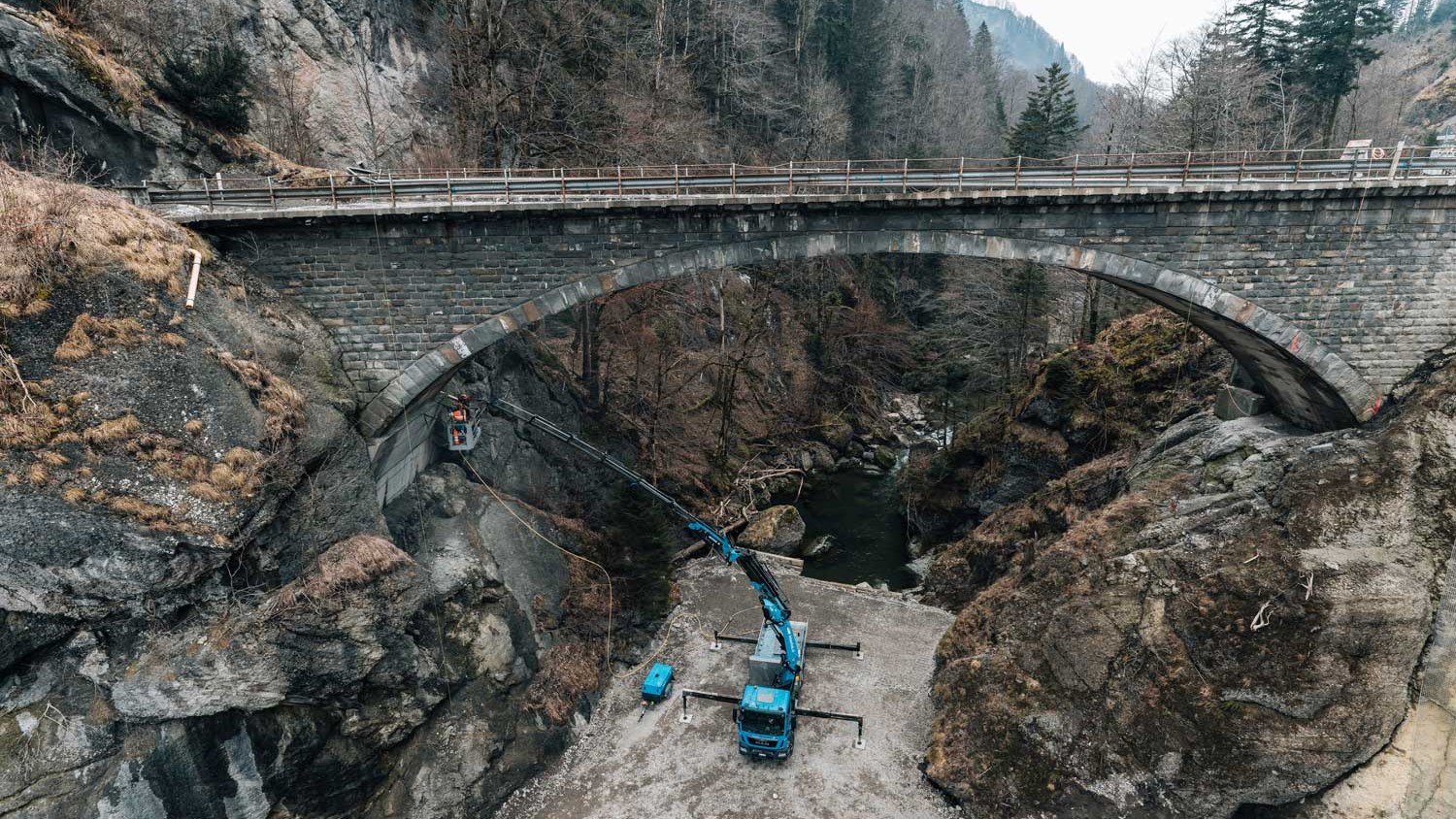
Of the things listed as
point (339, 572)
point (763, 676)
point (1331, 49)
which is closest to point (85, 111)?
point (339, 572)

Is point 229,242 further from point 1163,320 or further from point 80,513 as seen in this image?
point 1163,320

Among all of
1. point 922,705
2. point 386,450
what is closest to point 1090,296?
point 922,705

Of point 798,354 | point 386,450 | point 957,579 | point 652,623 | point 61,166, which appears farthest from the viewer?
point 798,354

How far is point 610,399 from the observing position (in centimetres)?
2747

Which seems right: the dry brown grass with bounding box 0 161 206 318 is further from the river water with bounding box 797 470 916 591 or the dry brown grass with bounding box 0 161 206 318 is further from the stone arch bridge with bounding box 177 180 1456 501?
the river water with bounding box 797 470 916 591

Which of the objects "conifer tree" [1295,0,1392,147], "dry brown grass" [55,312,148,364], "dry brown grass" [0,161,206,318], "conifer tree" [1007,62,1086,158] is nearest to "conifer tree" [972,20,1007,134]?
"conifer tree" [1007,62,1086,158]

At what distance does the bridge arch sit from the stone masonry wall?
0.66 feet

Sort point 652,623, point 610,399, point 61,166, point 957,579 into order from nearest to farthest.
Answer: point 61,166 → point 652,623 → point 957,579 → point 610,399

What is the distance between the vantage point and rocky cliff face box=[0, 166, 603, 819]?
10273 mm

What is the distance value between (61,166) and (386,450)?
8447 millimetres

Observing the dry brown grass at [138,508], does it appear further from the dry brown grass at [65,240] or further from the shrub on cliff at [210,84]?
the shrub on cliff at [210,84]

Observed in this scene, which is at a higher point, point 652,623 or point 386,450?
point 386,450

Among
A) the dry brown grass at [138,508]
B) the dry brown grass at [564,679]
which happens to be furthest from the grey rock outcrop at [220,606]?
the dry brown grass at [564,679]

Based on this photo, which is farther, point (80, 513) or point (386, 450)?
point (386, 450)
